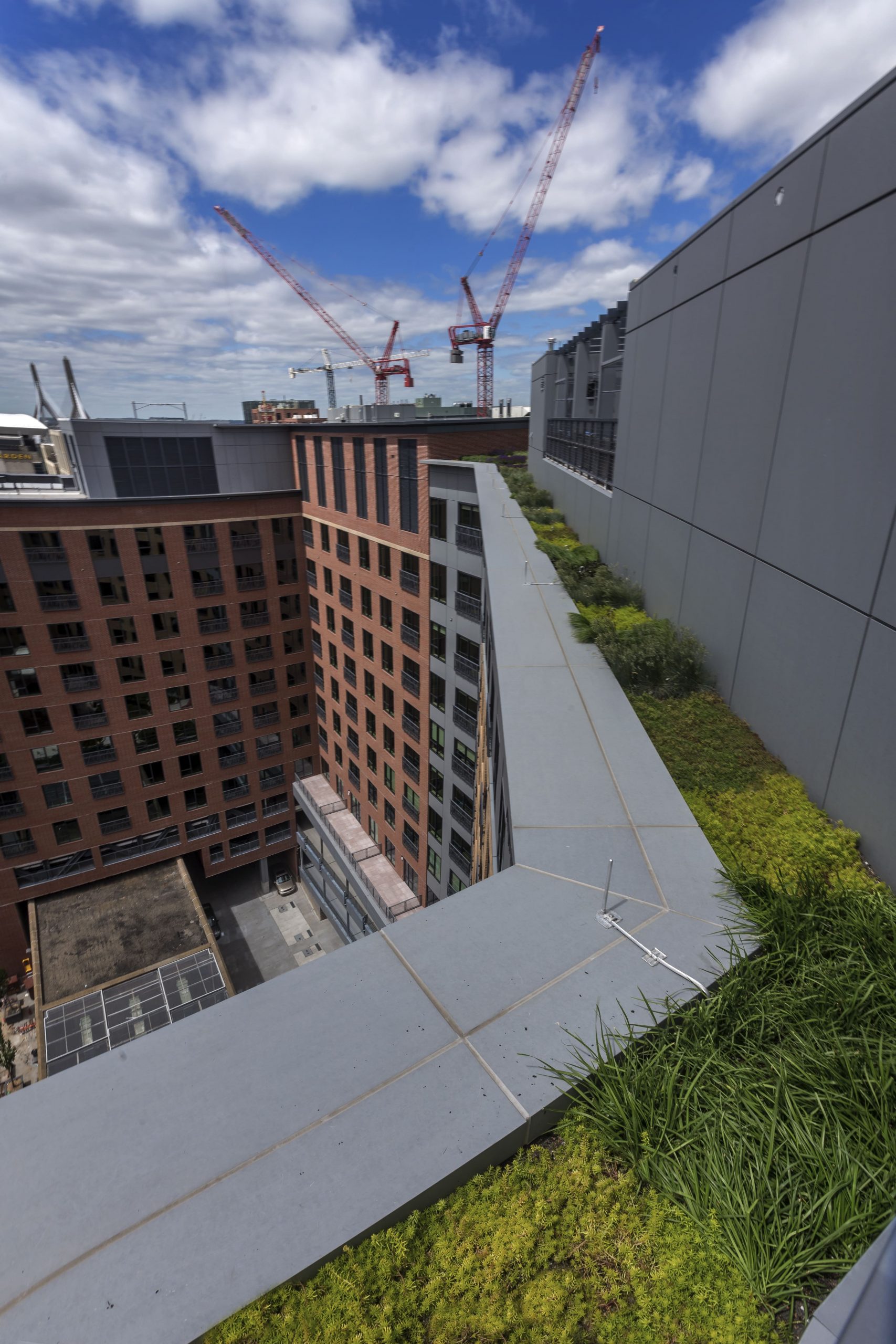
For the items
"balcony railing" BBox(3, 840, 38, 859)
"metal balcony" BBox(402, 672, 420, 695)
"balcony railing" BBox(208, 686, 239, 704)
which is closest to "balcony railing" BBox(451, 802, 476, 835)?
"metal balcony" BBox(402, 672, 420, 695)

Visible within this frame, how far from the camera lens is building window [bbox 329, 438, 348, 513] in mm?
33312

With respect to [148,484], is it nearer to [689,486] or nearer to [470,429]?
[470,429]

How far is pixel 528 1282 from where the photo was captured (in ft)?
11.2

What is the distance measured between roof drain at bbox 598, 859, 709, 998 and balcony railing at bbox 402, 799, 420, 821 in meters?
26.4

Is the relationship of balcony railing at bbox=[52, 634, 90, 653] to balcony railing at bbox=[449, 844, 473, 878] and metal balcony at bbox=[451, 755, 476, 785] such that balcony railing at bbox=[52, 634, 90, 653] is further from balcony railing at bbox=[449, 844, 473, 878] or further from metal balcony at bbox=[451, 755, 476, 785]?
balcony railing at bbox=[449, 844, 473, 878]

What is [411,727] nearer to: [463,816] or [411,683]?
[411,683]

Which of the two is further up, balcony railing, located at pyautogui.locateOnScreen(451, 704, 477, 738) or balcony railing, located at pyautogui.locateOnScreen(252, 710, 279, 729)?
balcony railing, located at pyautogui.locateOnScreen(451, 704, 477, 738)

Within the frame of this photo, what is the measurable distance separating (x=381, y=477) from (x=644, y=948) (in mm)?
28041

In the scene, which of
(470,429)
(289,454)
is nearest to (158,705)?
(289,454)

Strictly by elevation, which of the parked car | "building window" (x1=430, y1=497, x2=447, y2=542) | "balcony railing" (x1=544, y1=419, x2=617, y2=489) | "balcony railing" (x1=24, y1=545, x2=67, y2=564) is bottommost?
the parked car

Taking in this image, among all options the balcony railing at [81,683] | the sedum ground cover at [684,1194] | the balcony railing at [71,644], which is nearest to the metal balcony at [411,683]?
the balcony railing at [81,683]

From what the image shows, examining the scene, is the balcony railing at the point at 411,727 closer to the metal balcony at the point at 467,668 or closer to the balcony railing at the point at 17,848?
the metal balcony at the point at 467,668

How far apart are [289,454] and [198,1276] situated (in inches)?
1622

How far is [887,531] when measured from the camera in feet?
22.2
